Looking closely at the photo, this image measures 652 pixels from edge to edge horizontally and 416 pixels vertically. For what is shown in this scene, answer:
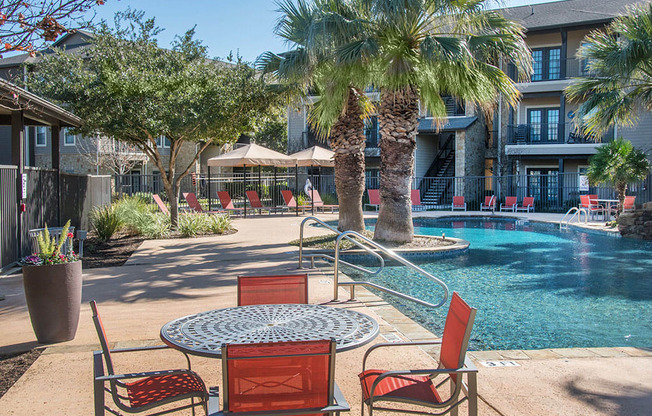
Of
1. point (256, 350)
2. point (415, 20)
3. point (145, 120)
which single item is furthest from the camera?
point (145, 120)

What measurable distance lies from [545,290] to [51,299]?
7095mm

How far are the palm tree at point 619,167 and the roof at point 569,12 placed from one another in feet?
29.2

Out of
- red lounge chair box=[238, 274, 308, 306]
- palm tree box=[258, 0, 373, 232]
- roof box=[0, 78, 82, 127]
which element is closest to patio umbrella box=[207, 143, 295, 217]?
palm tree box=[258, 0, 373, 232]

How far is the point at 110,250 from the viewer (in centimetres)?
1250

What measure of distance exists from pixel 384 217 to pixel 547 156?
16.9 meters

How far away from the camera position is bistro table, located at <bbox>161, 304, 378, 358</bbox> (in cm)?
319

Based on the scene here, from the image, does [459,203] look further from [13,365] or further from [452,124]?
[13,365]

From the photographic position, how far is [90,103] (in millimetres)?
12492

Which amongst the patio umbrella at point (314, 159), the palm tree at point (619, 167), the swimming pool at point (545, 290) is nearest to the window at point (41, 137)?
the patio umbrella at point (314, 159)

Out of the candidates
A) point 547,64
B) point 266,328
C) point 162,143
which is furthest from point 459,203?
point 266,328

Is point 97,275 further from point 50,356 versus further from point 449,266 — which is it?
point 449,266

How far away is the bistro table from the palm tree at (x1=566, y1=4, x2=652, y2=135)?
14.6 metres

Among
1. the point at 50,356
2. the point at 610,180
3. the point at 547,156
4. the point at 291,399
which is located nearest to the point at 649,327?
the point at 291,399

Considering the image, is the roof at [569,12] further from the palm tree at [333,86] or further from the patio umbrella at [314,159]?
the palm tree at [333,86]
